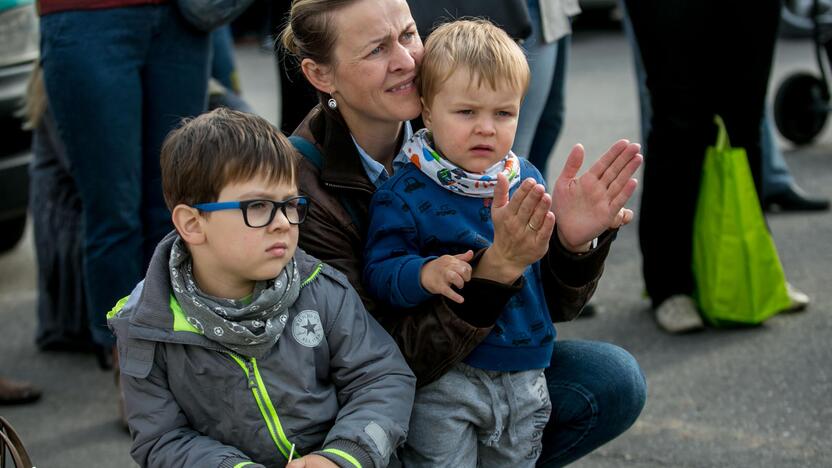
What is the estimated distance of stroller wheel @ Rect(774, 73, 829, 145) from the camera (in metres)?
6.68

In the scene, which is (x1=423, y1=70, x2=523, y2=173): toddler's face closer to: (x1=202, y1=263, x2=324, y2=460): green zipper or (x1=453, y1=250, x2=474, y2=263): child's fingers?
(x1=453, y1=250, x2=474, y2=263): child's fingers

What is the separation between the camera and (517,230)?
2.29 meters

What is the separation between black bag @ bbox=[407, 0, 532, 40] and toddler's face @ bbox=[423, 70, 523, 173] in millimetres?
640

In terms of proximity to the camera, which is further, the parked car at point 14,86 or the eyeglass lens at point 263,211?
the parked car at point 14,86

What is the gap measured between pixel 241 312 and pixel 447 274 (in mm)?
397

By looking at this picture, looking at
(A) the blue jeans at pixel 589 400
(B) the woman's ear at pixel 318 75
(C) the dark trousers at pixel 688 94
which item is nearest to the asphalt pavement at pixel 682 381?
(C) the dark trousers at pixel 688 94

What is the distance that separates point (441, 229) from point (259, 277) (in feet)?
1.31

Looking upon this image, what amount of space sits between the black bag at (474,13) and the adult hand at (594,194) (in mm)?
754

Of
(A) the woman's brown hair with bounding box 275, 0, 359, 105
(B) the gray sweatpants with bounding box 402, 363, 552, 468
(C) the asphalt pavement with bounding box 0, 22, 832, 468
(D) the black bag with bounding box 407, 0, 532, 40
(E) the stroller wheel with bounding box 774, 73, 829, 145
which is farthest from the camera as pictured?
(E) the stroller wheel with bounding box 774, 73, 829, 145

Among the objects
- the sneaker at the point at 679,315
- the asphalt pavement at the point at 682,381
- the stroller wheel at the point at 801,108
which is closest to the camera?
the asphalt pavement at the point at 682,381

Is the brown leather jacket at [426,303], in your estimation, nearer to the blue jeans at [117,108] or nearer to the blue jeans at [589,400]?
the blue jeans at [589,400]

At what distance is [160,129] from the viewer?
3.97m

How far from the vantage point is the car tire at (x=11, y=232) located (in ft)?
20.2

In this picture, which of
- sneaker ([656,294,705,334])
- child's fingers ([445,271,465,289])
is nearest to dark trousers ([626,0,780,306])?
sneaker ([656,294,705,334])
